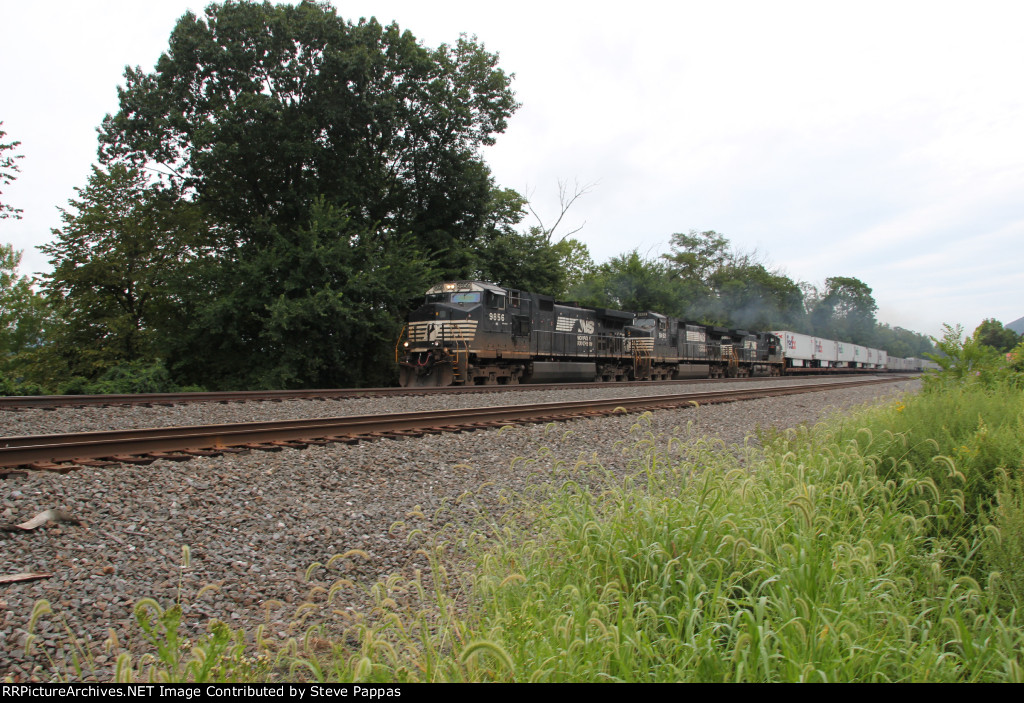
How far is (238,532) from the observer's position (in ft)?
12.1

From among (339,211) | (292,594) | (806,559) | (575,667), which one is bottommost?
(292,594)

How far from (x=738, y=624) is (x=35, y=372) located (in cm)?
2178

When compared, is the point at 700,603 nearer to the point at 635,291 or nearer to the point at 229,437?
the point at 229,437

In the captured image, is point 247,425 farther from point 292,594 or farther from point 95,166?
point 95,166

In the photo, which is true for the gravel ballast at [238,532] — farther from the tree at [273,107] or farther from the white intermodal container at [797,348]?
the white intermodal container at [797,348]

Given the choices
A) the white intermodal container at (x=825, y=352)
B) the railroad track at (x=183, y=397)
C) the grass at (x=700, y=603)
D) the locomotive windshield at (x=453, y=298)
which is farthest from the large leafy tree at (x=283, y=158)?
the white intermodal container at (x=825, y=352)

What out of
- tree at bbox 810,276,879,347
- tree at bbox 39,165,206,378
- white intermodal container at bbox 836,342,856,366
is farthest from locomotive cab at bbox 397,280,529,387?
tree at bbox 810,276,879,347

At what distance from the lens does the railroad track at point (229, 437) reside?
486cm

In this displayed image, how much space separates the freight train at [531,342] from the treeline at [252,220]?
10.2 feet

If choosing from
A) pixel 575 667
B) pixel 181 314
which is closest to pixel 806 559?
pixel 575 667

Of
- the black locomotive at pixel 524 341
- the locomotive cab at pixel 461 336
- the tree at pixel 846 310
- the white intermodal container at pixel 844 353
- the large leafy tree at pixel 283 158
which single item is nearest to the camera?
the locomotive cab at pixel 461 336

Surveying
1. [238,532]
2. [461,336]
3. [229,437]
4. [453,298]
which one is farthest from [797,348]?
[238,532]

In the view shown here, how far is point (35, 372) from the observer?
58.1ft

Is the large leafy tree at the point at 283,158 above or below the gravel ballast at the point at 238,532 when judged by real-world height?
above
